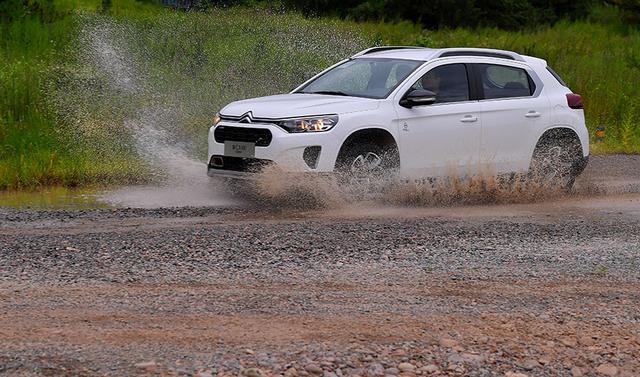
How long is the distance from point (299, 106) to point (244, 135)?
0.62 meters

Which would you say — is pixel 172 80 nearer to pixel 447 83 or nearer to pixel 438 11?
pixel 447 83

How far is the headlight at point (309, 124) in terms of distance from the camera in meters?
11.5

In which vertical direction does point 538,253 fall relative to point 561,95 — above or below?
below

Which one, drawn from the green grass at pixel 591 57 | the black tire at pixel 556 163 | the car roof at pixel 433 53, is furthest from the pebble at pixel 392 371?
the green grass at pixel 591 57

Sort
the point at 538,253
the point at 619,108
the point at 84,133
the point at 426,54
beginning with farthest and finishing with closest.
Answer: the point at 619,108
the point at 84,133
the point at 426,54
the point at 538,253

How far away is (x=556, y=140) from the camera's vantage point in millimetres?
13406

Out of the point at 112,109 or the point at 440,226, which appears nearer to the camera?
the point at 440,226

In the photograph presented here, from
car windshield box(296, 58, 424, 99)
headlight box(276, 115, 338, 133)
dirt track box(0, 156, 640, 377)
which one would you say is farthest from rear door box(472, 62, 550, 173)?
headlight box(276, 115, 338, 133)

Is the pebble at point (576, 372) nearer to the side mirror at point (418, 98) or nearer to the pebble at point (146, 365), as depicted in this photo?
the pebble at point (146, 365)

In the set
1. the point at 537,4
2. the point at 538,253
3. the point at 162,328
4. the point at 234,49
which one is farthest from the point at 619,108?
the point at 537,4

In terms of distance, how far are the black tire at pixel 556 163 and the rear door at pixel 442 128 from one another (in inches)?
37.1

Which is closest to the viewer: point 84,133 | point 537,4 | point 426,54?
point 426,54

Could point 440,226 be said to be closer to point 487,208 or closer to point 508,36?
point 487,208

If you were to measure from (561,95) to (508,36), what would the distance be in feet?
50.4
